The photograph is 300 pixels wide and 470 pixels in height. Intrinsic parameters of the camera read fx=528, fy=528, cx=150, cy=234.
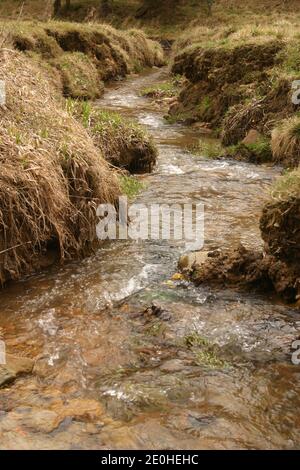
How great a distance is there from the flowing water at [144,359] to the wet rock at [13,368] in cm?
6

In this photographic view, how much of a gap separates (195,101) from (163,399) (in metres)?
11.9

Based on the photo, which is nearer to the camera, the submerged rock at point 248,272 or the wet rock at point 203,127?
the submerged rock at point 248,272

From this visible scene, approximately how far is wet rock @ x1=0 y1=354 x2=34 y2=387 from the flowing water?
0.18 feet

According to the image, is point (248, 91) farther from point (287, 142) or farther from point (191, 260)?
point (191, 260)

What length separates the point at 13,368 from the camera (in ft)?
12.6

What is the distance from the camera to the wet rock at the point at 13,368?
3730 millimetres

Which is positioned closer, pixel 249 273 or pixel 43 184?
pixel 249 273

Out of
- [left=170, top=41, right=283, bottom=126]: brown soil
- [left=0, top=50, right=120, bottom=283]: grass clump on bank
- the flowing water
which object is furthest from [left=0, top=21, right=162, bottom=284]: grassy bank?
[left=170, top=41, right=283, bottom=126]: brown soil

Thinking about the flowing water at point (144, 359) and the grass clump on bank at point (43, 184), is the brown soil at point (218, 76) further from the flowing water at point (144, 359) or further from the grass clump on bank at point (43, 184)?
the flowing water at point (144, 359)

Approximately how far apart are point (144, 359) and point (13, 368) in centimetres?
98

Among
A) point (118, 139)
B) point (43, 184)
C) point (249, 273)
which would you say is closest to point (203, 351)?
point (249, 273)

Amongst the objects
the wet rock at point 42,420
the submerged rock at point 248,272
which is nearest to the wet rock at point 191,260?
the submerged rock at point 248,272

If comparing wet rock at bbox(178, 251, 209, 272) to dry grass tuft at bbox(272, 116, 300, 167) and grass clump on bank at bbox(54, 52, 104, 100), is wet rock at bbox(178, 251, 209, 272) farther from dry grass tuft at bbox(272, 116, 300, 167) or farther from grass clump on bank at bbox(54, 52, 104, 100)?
grass clump on bank at bbox(54, 52, 104, 100)

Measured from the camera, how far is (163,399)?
3570mm
